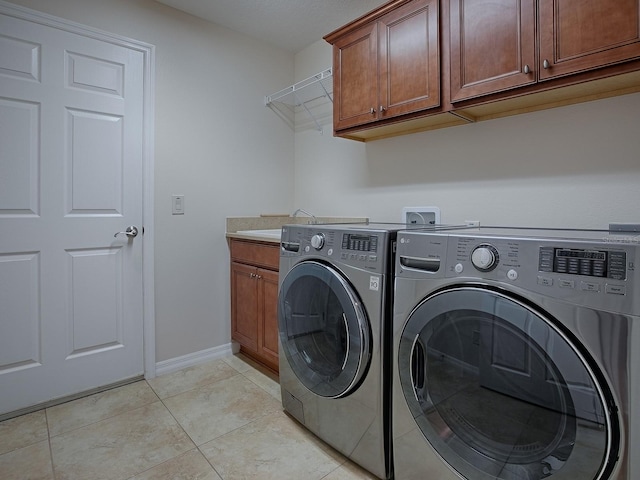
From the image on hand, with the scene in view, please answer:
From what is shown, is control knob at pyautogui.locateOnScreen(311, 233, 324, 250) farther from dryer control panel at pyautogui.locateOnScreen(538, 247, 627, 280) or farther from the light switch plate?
the light switch plate

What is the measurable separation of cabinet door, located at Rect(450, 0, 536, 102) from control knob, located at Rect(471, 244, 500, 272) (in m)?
0.77

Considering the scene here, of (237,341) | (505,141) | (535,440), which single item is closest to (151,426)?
(237,341)

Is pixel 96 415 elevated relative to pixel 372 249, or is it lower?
lower

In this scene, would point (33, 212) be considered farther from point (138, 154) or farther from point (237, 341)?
point (237, 341)

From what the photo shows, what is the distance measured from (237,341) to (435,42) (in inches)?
85.4

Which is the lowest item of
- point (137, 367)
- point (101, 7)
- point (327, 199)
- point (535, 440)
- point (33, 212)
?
point (137, 367)

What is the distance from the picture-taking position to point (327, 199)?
267 centimetres

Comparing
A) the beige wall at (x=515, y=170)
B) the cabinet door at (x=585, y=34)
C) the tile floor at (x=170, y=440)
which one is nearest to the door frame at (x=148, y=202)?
the tile floor at (x=170, y=440)

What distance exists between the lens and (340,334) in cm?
144

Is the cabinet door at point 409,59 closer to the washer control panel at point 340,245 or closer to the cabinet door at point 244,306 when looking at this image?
the washer control panel at point 340,245

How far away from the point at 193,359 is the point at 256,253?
2.87ft

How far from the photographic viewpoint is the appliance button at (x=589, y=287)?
84 cm

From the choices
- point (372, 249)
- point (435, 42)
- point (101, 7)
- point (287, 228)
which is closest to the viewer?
point (372, 249)

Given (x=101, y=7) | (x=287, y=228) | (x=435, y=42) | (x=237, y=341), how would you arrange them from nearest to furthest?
(x=435, y=42) < (x=287, y=228) < (x=101, y=7) < (x=237, y=341)
